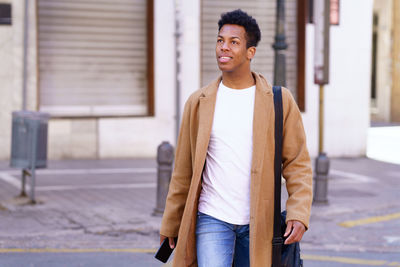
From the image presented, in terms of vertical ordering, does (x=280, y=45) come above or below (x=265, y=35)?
below

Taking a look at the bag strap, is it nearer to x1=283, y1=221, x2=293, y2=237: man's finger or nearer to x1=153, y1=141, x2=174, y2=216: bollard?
x1=283, y1=221, x2=293, y2=237: man's finger

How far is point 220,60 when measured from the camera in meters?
Result: 3.41

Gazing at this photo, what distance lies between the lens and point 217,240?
11.0 ft

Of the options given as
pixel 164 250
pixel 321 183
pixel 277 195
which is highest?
pixel 277 195

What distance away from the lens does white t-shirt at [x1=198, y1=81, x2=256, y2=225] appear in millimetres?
3340

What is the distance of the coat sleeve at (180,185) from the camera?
3.53 meters

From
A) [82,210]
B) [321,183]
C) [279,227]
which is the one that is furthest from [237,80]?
[321,183]

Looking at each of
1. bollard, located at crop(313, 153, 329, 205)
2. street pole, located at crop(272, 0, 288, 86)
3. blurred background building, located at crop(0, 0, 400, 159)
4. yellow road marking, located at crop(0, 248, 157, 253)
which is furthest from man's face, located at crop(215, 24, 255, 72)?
blurred background building, located at crop(0, 0, 400, 159)

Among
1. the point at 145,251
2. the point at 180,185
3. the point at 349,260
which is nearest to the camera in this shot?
the point at 180,185

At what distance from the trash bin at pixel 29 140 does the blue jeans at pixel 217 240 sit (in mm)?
5782

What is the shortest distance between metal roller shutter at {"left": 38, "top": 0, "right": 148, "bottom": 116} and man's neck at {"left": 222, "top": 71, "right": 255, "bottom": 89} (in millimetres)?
11187

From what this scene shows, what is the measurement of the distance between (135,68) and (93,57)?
914 millimetres

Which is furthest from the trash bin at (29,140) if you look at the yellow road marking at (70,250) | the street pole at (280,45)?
the street pole at (280,45)

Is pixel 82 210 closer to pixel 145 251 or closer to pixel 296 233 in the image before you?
pixel 145 251
